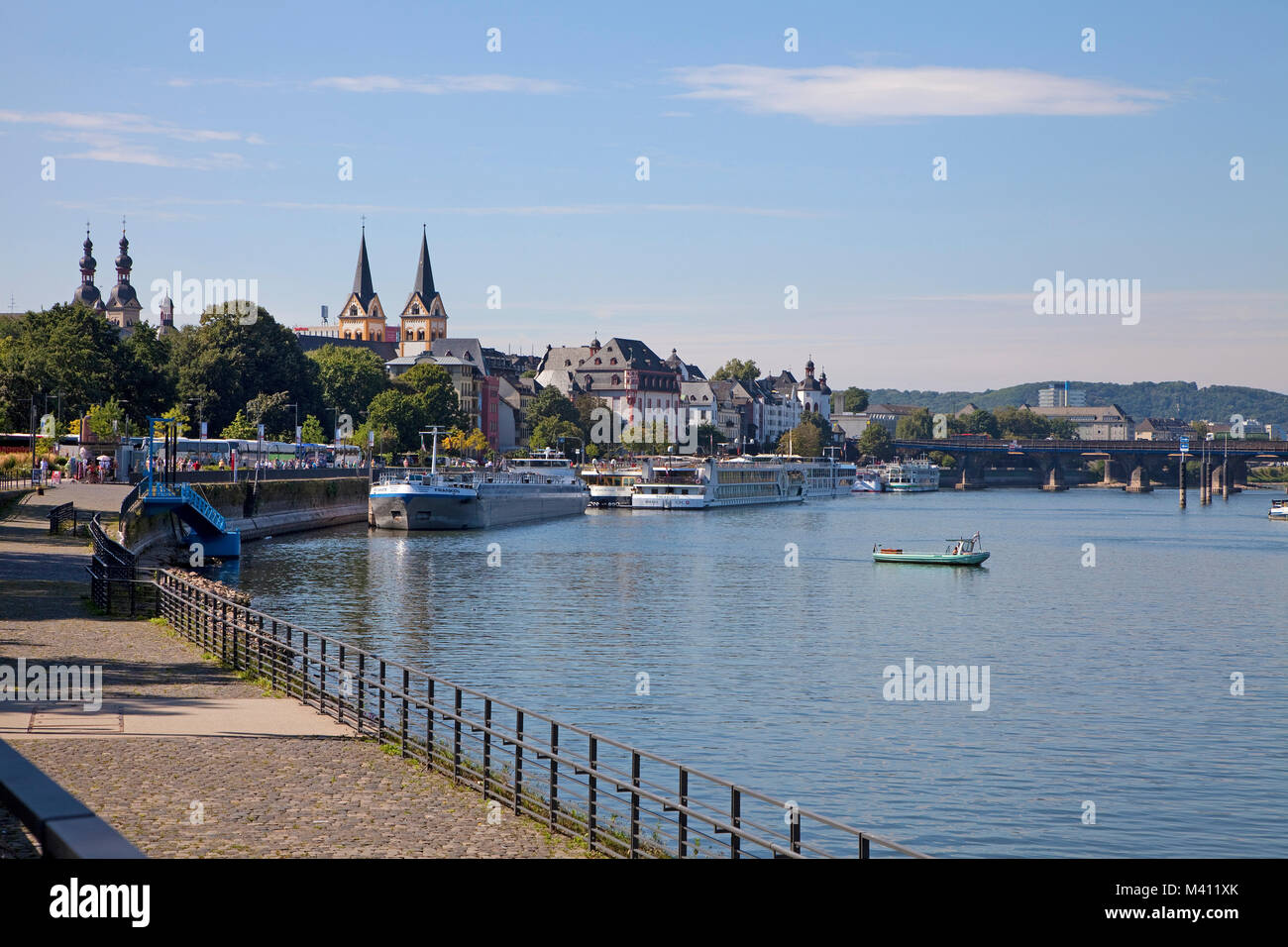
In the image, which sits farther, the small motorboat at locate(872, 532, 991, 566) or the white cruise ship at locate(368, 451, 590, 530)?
the white cruise ship at locate(368, 451, 590, 530)

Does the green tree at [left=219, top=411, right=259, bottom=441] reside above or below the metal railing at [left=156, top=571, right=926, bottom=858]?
above

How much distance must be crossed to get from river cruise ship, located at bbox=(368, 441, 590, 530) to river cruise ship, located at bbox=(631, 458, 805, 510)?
16.6m

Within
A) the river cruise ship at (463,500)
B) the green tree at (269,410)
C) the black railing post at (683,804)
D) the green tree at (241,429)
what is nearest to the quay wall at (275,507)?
the river cruise ship at (463,500)

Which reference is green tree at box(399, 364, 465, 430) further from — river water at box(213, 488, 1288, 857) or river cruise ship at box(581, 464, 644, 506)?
river water at box(213, 488, 1288, 857)

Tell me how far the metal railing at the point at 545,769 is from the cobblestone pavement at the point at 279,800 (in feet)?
1.49

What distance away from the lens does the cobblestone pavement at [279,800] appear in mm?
15641

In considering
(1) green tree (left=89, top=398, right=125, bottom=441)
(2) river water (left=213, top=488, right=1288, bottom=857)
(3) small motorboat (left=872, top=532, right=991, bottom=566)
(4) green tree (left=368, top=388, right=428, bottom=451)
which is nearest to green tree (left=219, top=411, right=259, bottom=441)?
(1) green tree (left=89, top=398, right=125, bottom=441)

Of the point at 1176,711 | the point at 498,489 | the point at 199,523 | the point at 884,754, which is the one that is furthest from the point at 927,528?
the point at 884,754

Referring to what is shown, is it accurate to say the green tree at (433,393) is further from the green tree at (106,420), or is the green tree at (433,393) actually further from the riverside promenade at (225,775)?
the riverside promenade at (225,775)

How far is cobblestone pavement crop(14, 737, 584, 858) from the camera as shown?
1564 cm

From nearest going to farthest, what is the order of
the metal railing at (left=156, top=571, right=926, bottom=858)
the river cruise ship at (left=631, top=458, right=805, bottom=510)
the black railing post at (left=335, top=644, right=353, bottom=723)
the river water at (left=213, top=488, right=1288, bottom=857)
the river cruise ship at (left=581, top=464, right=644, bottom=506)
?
the metal railing at (left=156, top=571, right=926, bottom=858) → the black railing post at (left=335, top=644, right=353, bottom=723) → the river water at (left=213, top=488, right=1288, bottom=857) → the river cruise ship at (left=631, top=458, right=805, bottom=510) → the river cruise ship at (left=581, top=464, right=644, bottom=506)

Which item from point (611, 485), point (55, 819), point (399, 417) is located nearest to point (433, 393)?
point (399, 417)
